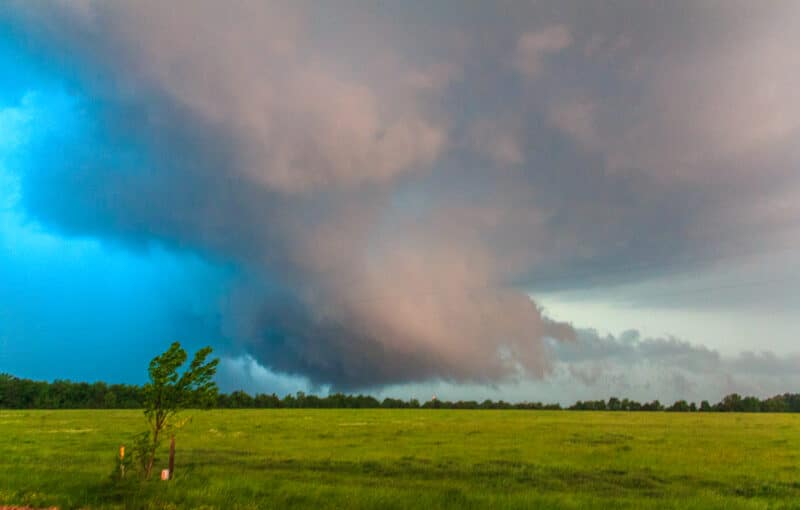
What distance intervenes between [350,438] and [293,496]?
24.5m

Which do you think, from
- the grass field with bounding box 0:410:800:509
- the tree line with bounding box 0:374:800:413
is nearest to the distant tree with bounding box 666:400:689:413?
the tree line with bounding box 0:374:800:413

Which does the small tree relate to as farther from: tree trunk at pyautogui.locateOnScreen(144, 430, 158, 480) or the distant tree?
the distant tree

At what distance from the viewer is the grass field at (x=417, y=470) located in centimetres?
2008

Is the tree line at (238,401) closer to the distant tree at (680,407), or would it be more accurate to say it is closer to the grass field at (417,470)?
the distant tree at (680,407)

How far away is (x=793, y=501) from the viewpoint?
865 inches

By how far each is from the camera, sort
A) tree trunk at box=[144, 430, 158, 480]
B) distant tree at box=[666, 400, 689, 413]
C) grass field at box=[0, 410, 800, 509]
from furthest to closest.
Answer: distant tree at box=[666, 400, 689, 413] < tree trunk at box=[144, 430, 158, 480] < grass field at box=[0, 410, 800, 509]

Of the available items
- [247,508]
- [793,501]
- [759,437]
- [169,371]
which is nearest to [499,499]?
[247,508]

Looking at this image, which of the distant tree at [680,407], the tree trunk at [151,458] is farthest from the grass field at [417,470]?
the distant tree at [680,407]

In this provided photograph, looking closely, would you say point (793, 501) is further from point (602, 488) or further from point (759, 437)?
point (759, 437)

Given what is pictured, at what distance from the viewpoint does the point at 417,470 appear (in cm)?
2825

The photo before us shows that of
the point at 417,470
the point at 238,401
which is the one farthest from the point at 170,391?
the point at 238,401

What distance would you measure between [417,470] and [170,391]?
40.5 feet

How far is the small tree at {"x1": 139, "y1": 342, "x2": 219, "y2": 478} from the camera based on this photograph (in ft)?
70.7

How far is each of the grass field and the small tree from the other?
5.67ft
